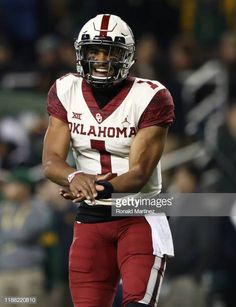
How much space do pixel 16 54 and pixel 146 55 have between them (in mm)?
2037

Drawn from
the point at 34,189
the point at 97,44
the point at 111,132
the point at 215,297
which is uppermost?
the point at 97,44

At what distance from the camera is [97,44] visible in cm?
721

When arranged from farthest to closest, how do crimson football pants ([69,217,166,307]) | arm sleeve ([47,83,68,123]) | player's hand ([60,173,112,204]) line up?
arm sleeve ([47,83,68,123])
crimson football pants ([69,217,166,307])
player's hand ([60,173,112,204])

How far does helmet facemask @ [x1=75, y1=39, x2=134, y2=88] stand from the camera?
23.6 feet

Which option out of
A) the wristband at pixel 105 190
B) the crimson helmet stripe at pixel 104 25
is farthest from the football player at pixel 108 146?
the wristband at pixel 105 190

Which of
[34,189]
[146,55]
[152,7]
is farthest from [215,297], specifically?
[152,7]

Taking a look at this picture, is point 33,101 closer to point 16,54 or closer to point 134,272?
point 16,54

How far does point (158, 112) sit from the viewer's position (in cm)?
718

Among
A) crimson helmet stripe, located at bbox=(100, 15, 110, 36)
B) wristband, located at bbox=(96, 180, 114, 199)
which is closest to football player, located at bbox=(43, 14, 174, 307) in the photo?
crimson helmet stripe, located at bbox=(100, 15, 110, 36)

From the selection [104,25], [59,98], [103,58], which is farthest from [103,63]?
[59,98]

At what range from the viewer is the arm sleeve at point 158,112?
7.16 meters

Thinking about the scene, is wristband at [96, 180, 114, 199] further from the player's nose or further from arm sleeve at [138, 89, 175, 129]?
the player's nose

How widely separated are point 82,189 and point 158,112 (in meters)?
0.73

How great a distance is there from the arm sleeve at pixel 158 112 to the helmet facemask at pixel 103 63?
0.25 m
